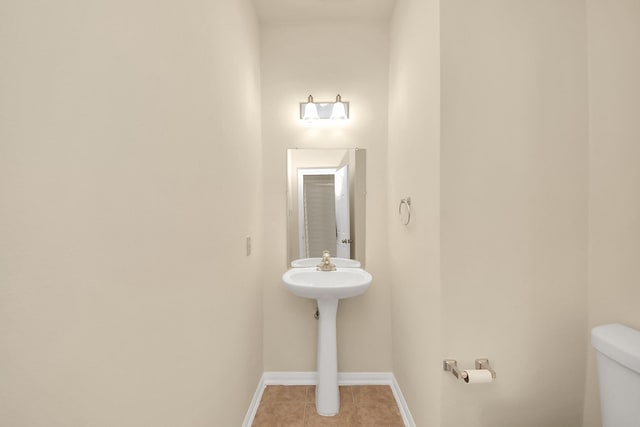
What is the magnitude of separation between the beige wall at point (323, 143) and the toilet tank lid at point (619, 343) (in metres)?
1.25

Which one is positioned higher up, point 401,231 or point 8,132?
point 8,132

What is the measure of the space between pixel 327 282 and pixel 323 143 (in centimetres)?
106

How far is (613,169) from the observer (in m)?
1.19

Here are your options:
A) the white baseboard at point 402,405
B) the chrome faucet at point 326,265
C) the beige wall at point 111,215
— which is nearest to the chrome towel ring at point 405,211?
the chrome faucet at point 326,265

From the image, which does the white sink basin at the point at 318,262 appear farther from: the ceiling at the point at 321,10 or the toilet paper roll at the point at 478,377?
the ceiling at the point at 321,10

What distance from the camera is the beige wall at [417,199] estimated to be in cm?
131

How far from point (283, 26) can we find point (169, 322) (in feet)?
7.18

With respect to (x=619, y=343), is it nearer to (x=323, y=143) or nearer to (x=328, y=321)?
(x=328, y=321)

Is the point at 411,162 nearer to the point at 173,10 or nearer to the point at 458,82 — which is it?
the point at 458,82

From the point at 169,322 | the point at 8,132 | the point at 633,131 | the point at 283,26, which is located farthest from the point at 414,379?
the point at 283,26

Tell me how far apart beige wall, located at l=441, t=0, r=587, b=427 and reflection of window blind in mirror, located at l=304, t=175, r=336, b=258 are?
1109 mm

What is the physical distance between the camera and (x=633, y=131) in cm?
112

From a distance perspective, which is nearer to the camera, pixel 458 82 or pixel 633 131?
pixel 633 131

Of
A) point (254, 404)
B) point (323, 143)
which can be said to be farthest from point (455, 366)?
point (323, 143)
